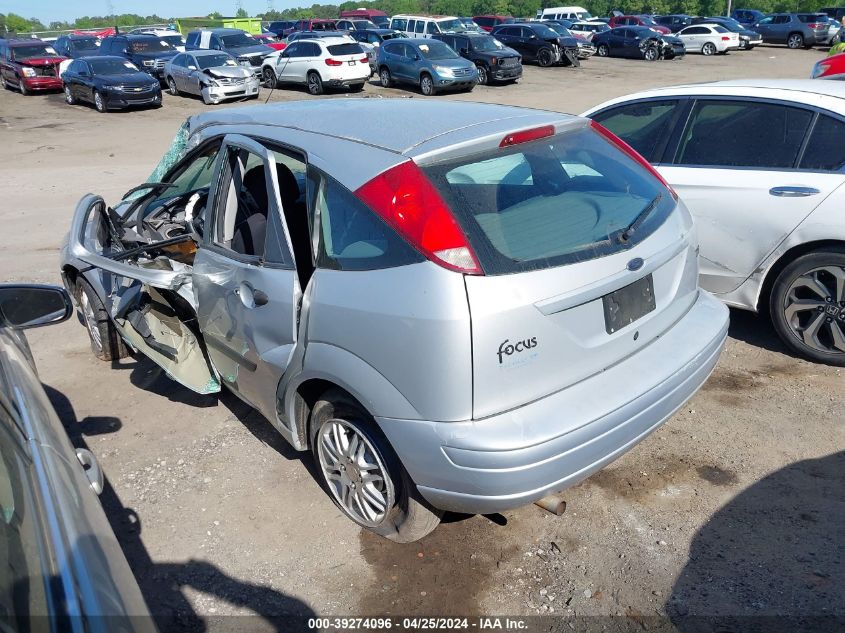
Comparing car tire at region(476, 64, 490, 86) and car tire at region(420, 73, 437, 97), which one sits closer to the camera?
car tire at region(420, 73, 437, 97)

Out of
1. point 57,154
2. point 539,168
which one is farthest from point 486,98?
point 539,168


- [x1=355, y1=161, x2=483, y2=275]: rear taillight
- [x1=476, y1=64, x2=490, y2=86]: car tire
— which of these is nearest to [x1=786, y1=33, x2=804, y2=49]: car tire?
[x1=476, y1=64, x2=490, y2=86]: car tire

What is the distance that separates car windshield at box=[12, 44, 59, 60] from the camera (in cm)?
2666

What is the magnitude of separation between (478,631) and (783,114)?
379 centimetres

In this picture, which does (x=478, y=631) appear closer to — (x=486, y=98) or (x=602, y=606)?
(x=602, y=606)

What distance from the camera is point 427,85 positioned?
2372cm

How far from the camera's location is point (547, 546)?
327cm

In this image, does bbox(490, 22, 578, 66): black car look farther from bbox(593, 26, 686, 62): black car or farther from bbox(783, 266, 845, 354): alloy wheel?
bbox(783, 266, 845, 354): alloy wheel

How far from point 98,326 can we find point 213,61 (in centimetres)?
1988

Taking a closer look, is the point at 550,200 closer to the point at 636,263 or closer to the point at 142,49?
the point at 636,263

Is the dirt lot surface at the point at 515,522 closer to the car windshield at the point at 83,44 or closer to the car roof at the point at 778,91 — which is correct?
the car roof at the point at 778,91

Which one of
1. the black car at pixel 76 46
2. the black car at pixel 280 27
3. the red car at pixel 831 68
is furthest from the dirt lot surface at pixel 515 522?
the black car at pixel 280 27

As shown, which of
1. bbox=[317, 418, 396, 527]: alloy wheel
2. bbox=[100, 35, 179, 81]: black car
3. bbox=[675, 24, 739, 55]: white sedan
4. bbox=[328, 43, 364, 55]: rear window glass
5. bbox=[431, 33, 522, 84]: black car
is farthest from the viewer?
bbox=[675, 24, 739, 55]: white sedan

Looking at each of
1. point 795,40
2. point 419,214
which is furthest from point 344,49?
point 795,40
